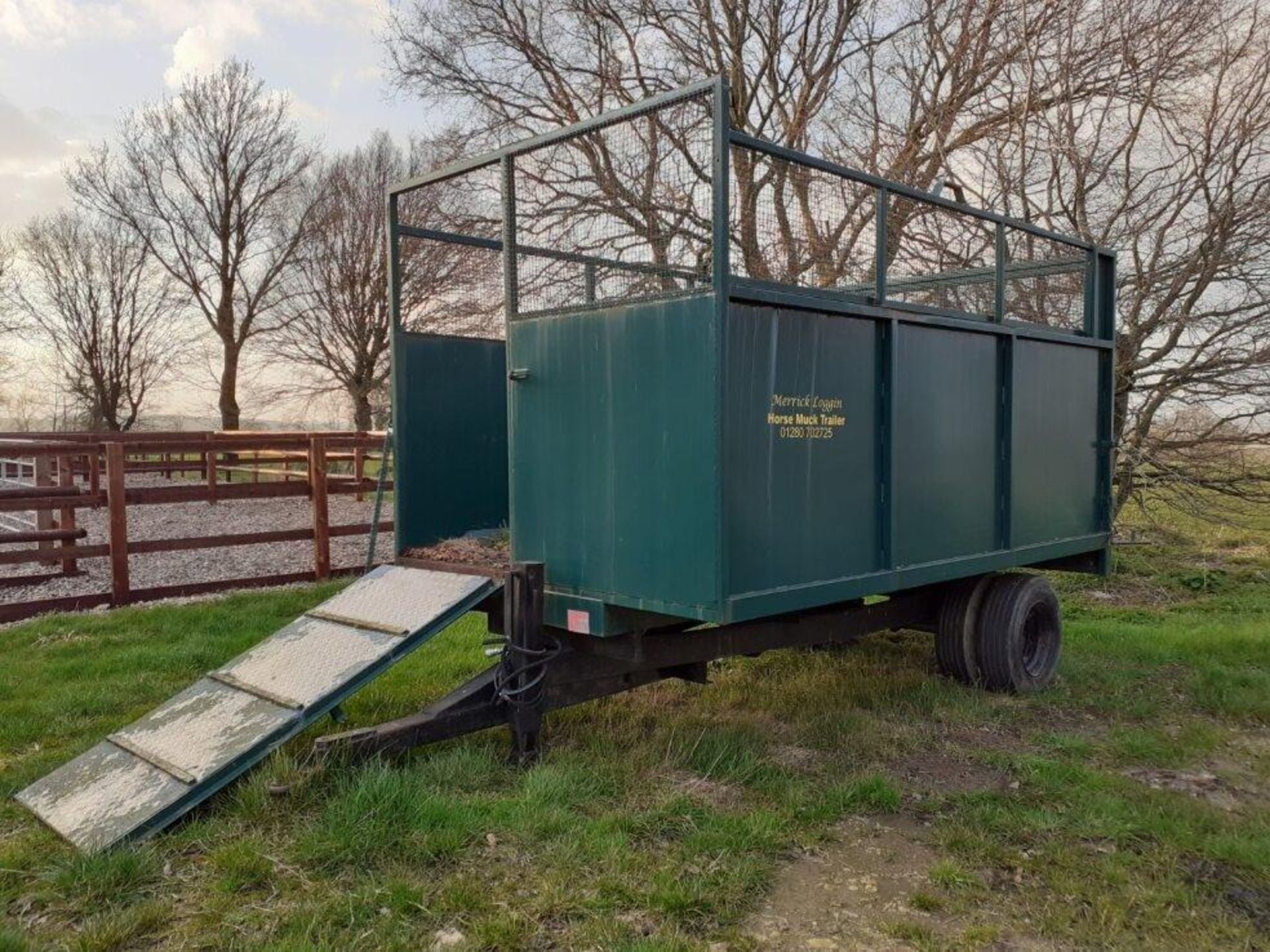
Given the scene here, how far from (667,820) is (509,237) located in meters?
2.75

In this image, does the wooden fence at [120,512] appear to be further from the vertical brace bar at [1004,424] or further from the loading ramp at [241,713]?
the vertical brace bar at [1004,424]

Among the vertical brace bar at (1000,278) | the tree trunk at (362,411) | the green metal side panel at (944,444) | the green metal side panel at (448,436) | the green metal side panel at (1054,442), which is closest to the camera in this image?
the green metal side panel at (944,444)

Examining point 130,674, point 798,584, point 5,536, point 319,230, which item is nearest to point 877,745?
point 798,584

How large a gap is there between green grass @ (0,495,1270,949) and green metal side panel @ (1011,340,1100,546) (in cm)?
110

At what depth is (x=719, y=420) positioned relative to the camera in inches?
152

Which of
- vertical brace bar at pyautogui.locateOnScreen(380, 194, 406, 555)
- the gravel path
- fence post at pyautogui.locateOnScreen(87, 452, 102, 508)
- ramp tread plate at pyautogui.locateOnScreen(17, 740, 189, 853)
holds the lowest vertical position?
ramp tread plate at pyautogui.locateOnScreen(17, 740, 189, 853)

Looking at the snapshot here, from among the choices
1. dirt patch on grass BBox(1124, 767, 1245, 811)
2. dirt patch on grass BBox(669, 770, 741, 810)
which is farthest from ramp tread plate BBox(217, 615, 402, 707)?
dirt patch on grass BBox(1124, 767, 1245, 811)

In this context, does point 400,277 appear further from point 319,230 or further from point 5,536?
point 319,230

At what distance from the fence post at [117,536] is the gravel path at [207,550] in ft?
2.27

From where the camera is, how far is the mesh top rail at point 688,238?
4.28 meters

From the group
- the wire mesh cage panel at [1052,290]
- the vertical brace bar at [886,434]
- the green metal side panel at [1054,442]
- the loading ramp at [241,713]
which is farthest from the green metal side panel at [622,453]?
the wire mesh cage panel at [1052,290]

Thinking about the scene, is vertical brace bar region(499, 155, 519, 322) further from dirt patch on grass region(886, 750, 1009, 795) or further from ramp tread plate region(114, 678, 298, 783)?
dirt patch on grass region(886, 750, 1009, 795)

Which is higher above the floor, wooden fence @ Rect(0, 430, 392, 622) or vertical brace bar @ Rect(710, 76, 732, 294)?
vertical brace bar @ Rect(710, 76, 732, 294)

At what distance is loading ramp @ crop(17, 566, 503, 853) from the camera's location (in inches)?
145
